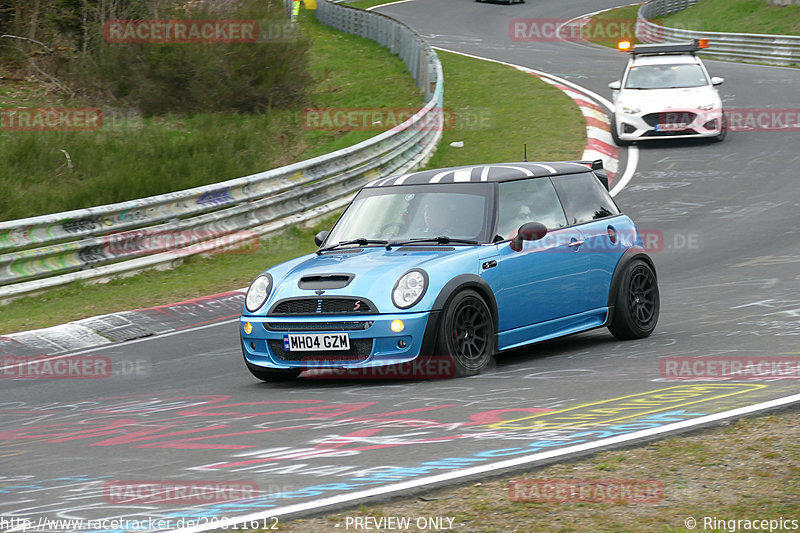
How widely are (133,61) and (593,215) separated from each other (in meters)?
16.4

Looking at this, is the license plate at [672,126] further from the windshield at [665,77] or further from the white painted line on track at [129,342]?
the white painted line on track at [129,342]

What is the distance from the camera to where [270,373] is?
860 cm

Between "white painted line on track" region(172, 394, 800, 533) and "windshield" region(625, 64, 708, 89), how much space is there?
17.0m

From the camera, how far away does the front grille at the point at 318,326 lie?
26.2 feet

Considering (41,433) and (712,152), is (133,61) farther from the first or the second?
(41,433)

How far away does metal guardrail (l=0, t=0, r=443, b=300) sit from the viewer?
1327 centimetres

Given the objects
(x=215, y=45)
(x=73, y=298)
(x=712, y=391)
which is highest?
(x=215, y=45)

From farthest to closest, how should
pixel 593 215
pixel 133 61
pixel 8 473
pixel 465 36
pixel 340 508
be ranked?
pixel 465 36 < pixel 133 61 < pixel 593 215 < pixel 8 473 < pixel 340 508

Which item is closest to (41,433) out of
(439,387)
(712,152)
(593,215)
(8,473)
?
(8,473)

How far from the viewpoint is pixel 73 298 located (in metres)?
13.2
